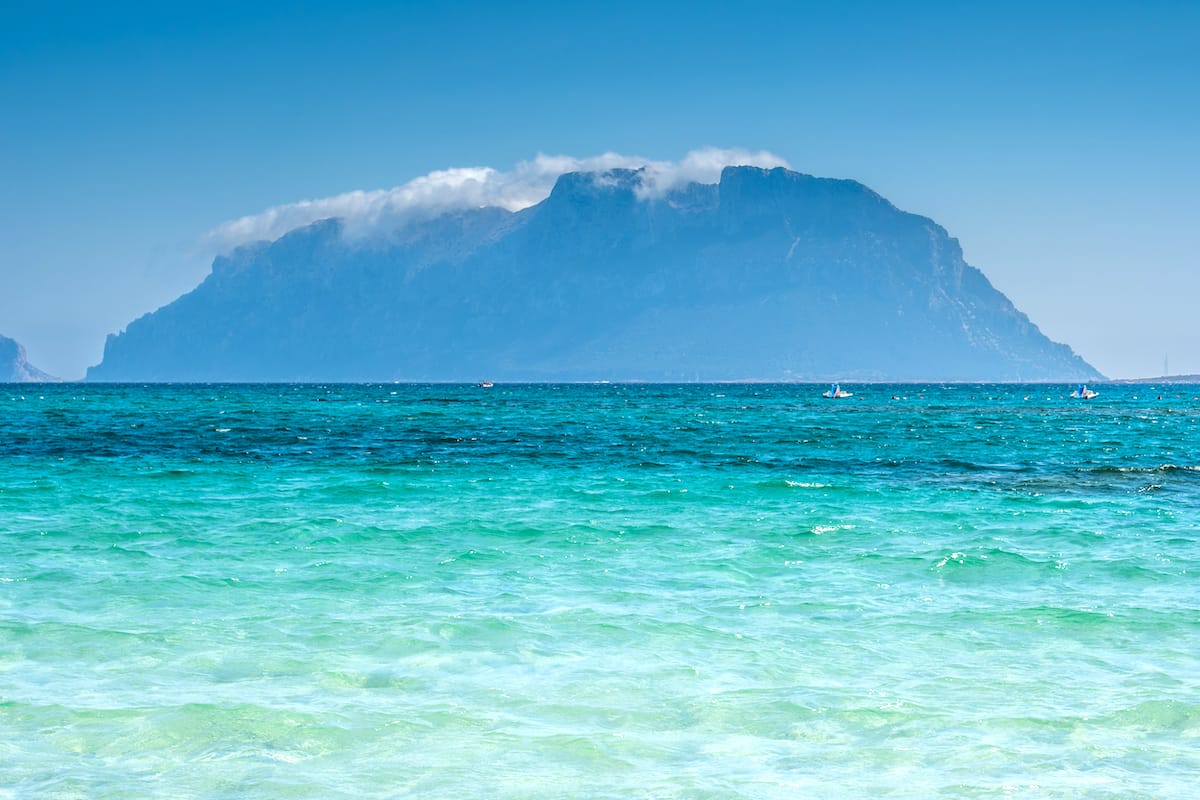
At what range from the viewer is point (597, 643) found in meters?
13.3

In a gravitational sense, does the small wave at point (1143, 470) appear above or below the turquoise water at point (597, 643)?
above

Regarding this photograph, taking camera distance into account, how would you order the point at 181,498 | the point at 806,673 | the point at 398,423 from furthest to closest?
the point at 398,423 → the point at 181,498 → the point at 806,673

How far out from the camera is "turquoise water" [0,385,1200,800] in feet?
30.9

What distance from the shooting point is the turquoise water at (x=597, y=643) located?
9.41 m

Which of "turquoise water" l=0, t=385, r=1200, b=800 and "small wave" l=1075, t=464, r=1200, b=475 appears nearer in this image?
"turquoise water" l=0, t=385, r=1200, b=800

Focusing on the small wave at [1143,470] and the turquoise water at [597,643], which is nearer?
the turquoise water at [597,643]

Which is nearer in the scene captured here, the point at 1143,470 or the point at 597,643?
the point at 597,643

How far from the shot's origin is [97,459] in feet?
130

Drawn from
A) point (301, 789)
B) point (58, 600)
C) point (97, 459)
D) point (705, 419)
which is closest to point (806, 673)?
point (301, 789)

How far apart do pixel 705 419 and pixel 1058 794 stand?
72995mm

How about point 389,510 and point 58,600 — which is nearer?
point 58,600

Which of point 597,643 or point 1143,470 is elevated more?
point 1143,470

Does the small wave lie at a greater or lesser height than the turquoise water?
greater

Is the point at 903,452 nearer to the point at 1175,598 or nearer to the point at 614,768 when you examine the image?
the point at 1175,598
